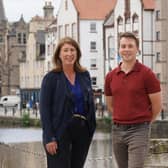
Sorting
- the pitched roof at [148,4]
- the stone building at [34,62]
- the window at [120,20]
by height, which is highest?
the pitched roof at [148,4]

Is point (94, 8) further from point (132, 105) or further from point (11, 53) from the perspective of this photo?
point (132, 105)

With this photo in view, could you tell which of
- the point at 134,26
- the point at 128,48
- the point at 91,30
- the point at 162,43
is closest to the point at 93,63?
the point at 91,30

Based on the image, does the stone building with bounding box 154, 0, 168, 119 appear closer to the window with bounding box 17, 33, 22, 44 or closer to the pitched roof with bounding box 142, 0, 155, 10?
the pitched roof with bounding box 142, 0, 155, 10

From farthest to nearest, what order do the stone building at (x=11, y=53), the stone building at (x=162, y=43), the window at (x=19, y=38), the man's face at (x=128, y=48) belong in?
1. the window at (x=19, y=38)
2. the stone building at (x=11, y=53)
3. the stone building at (x=162, y=43)
4. the man's face at (x=128, y=48)

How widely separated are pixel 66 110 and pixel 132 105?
817 millimetres

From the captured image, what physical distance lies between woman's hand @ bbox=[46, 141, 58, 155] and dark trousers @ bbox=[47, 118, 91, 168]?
1.9 inches

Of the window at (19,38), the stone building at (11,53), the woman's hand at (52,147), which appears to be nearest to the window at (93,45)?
the stone building at (11,53)

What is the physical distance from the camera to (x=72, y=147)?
29.4 feet

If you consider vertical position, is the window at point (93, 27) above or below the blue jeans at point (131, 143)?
above

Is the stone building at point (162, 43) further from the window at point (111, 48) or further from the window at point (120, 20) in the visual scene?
the window at point (111, 48)

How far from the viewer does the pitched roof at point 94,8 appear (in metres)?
88.4

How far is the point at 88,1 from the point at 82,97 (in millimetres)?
81611

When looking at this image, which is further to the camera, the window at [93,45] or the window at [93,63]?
the window at [93,63]

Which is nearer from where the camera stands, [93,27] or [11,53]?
[93,27]
